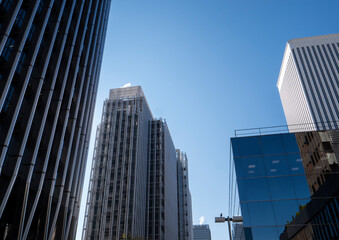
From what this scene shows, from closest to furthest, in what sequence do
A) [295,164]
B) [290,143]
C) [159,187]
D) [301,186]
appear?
[301,186]
[295,164]
[290,143]
[159,187]

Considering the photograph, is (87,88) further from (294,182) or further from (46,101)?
(294,182)

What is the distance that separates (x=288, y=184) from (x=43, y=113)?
22104 mm

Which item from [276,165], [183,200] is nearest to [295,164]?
[276,165]

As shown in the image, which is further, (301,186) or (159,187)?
(159,187)

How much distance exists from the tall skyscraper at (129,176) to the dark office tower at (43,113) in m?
46.9

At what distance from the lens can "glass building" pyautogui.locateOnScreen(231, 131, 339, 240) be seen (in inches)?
837

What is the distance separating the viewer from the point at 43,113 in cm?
2622

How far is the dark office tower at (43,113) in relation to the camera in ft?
71.7

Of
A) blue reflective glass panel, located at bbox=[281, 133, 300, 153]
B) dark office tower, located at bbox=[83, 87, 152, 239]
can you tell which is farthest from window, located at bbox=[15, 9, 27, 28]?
dark office tower, located at bbox=[83, 87, 152, 239]

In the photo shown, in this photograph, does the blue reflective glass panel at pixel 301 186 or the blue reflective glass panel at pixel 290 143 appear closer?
the blue reflective glass panel at pixel 301 186

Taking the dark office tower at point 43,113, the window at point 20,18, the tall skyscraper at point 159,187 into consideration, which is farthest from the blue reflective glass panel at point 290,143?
the tall skyscraper at point 159,187

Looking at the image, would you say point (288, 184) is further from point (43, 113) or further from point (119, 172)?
point (119, 172)

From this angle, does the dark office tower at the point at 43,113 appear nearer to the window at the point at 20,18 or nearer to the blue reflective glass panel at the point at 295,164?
the window at the point at 20,18

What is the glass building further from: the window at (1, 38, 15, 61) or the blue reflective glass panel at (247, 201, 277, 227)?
the window at (1, 38, 15, 61)
